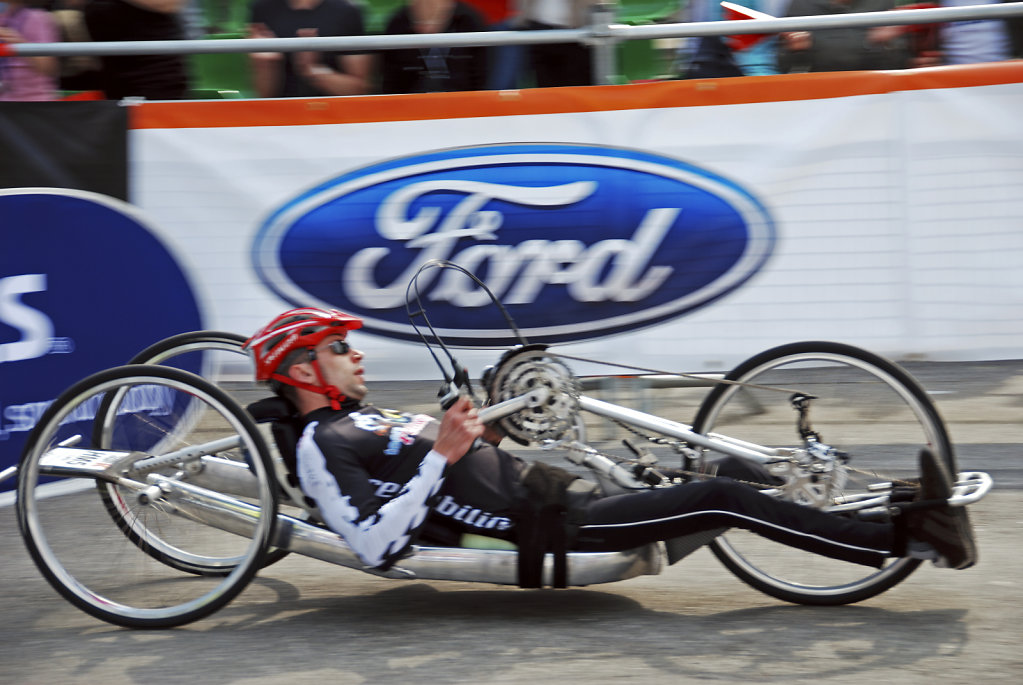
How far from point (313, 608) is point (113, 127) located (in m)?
2.75

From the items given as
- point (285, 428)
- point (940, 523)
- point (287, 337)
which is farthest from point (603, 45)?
point (940, 523)

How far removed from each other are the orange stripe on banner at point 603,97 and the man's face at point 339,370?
2.11m

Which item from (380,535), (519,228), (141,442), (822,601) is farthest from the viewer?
(519,228)

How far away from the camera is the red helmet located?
12.4ft

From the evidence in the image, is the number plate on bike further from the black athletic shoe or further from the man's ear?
the black athletic shoe

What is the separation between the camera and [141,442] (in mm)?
4148

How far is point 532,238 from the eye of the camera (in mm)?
5586

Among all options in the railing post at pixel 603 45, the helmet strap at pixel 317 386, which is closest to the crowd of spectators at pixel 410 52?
the railing post at pixel 603 45

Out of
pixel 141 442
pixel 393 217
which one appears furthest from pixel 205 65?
pixel 141 442

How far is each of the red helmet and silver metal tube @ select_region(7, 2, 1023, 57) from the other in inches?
89.1

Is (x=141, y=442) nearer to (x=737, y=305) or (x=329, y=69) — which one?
(x=329, y=69)

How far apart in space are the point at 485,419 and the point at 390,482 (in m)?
0.37

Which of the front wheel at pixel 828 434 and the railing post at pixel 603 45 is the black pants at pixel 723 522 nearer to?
the front wheel at pixel 828 434

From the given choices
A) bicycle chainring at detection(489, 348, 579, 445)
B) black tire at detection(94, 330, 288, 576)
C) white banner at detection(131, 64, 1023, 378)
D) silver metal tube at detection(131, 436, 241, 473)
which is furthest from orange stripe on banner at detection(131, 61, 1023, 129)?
silver metal tube at detection(131, 436, 241, 473)
